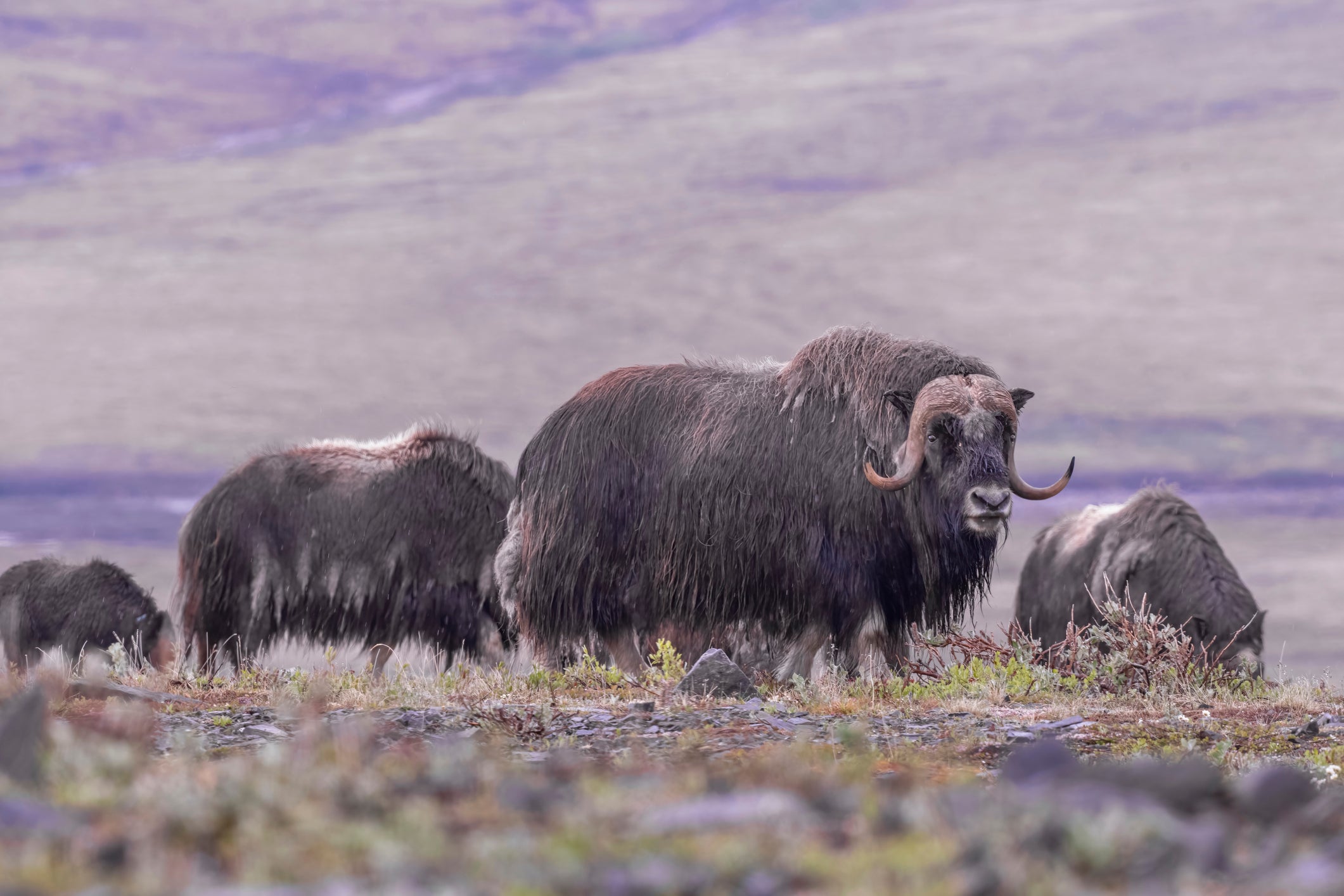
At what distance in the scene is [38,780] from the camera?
→ 3.74m

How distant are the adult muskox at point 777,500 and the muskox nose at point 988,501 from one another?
0.04ft

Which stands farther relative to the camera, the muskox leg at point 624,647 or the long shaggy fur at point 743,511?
the muskox leg at point 624,647

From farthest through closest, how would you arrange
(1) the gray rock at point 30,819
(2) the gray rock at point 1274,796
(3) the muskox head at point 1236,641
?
(3) the muskox head at point 1236,641 < (2) the gray rock at point 1274,796 < (1) the gray rock at point 30,819

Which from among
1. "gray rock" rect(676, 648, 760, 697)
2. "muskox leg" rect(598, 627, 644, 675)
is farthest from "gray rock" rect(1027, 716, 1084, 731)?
"muskox leg" rect(598, 627, 644, 675)

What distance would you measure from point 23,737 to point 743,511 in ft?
22.9

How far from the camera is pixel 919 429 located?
986cm

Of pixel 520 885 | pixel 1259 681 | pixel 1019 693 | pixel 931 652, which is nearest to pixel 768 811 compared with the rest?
pixel 520 885

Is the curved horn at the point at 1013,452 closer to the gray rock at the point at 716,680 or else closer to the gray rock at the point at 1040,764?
the gray rock at the point at 716,680

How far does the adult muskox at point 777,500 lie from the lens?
9.99 metres

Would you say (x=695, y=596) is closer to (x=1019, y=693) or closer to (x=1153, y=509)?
(x=1019, y=693)

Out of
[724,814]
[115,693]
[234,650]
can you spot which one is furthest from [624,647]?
[724,814]

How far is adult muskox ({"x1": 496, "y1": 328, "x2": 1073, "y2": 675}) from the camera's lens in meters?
9.99

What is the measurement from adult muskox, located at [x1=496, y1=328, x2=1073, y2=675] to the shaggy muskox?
653 cm

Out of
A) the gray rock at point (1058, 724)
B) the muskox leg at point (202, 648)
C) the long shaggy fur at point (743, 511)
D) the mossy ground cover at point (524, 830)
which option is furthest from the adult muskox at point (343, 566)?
the mossy ground cover at point (524, 830)
